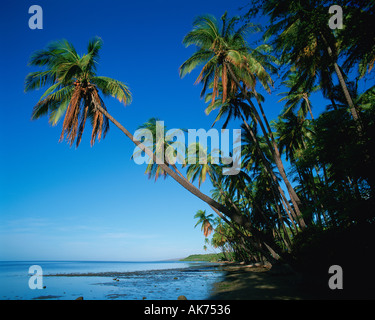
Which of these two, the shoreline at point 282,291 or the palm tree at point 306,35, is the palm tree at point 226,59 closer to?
the palm tree at point 306,35

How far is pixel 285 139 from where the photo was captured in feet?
62.0

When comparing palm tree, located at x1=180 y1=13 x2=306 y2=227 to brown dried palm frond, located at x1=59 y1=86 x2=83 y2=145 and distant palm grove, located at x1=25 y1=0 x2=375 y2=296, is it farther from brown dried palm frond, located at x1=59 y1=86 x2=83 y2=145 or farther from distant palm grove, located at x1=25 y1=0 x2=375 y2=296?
brown dried palm frond, located at x1=59 y1=86 x2=83 y2=145

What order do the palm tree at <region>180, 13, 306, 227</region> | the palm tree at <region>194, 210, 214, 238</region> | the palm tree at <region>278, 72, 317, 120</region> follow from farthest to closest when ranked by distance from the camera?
the palm tree at <region>194, 210, 214, 238</region> < the palm tree at <region>278, 72, 317, 120</region> < the palm tree at <region>180, 13, 306, 227</region>

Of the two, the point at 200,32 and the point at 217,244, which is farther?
the point at 217,244

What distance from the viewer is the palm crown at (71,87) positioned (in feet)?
29.7

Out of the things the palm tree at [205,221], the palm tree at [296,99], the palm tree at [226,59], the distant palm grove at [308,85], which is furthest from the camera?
the palm tree at [205,221]

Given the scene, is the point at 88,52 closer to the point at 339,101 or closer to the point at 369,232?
the point at 369,232

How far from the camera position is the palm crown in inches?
357

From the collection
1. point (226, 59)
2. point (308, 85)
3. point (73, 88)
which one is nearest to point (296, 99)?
point (308, 85)

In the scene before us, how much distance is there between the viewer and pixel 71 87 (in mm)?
9547

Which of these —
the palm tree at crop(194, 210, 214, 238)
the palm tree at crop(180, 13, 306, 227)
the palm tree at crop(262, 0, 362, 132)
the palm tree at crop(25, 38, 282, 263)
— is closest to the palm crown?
the palm tree at crop(25, 38, 282, 263)

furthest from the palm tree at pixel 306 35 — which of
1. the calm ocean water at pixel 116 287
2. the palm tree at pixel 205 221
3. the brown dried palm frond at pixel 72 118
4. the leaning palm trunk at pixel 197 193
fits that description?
the palm tree at pixel 205 221
